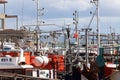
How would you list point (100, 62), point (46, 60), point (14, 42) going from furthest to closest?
1. point (14, 42)
2. point (46, 60)
3. point (100, 62)

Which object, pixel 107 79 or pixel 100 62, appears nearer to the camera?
pixel 107 79

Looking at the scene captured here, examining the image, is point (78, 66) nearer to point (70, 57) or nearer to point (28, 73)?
point (28, 73)

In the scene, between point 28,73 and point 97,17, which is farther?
point 97,17

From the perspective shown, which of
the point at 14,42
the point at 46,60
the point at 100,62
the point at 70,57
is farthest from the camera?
the point at 14,42

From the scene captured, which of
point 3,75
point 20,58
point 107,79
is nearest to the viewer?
point 3,75

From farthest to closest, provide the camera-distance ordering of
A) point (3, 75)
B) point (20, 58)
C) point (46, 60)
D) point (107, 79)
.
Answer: point (46, 60), point (20, 58), point (107, 79), point (3, 75)

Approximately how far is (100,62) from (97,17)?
1753cm

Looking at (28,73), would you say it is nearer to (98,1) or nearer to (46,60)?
(46,60)

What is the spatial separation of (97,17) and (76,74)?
60.0 feet

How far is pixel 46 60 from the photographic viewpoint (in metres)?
26.4

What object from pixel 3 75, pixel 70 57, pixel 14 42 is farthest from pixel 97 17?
pixel 3 75

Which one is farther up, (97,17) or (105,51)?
(97,17)

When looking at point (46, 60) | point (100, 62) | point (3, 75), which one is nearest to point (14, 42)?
point (46, 60)

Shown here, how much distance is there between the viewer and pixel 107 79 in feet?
70.3
